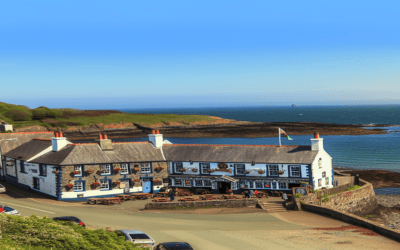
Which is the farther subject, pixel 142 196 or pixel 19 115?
pixel 19 115

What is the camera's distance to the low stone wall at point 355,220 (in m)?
30.4

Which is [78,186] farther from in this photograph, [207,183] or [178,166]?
[207,183]

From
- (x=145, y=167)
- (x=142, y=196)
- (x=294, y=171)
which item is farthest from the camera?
(x=145, y=167)

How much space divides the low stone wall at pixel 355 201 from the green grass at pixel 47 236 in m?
26.8

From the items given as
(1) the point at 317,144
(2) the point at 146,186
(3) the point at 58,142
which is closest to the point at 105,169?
(2) the point at 146,186

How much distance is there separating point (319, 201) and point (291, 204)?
3443mm

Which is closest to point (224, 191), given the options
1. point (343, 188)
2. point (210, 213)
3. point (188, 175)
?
point (188, 175)

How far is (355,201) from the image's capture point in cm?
4388

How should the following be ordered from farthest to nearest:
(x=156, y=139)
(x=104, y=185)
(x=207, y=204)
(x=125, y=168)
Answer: (x=156, y=139)
(x=125, y=168)
(x=104, y=185)
(x=207, y=204)

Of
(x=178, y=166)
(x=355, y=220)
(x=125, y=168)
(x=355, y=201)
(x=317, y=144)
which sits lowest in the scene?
(x=355, y=201)

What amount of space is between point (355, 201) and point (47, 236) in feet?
114

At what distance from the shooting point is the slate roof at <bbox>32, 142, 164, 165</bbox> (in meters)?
43.0

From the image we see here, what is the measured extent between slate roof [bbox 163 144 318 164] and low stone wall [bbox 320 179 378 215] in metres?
4.92

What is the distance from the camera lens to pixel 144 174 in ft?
148
